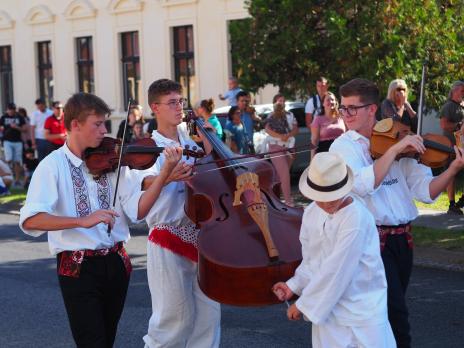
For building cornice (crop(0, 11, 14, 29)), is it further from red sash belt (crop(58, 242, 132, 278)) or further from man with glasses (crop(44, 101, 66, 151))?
red sash belt (crop(58, 242, 132, 278))

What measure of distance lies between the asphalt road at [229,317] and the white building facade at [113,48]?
13.0 metres

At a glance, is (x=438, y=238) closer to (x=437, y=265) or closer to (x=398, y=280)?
(x=437, y=265)

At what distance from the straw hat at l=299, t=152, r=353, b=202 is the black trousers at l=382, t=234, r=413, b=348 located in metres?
1.00

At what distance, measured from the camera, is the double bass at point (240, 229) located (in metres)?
4.71

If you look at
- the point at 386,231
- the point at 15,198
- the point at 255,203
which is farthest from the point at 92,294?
the point at 15,198

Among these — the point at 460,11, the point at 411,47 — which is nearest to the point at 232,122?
the point at 411,47

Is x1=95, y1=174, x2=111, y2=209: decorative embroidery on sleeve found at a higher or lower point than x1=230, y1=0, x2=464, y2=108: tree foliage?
lower

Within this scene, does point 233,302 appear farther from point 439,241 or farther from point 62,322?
point 439,241

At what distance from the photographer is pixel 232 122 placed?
14992mm

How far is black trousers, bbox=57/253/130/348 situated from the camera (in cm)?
496

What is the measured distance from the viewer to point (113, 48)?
26.4 metres

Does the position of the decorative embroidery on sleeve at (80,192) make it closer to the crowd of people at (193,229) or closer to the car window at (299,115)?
the crowd of people at (193,229)

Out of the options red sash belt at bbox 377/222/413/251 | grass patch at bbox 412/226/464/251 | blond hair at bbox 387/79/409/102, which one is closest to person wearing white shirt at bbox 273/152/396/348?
red sash belt at bbox 377/222/413/251

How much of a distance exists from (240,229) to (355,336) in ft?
3.02
